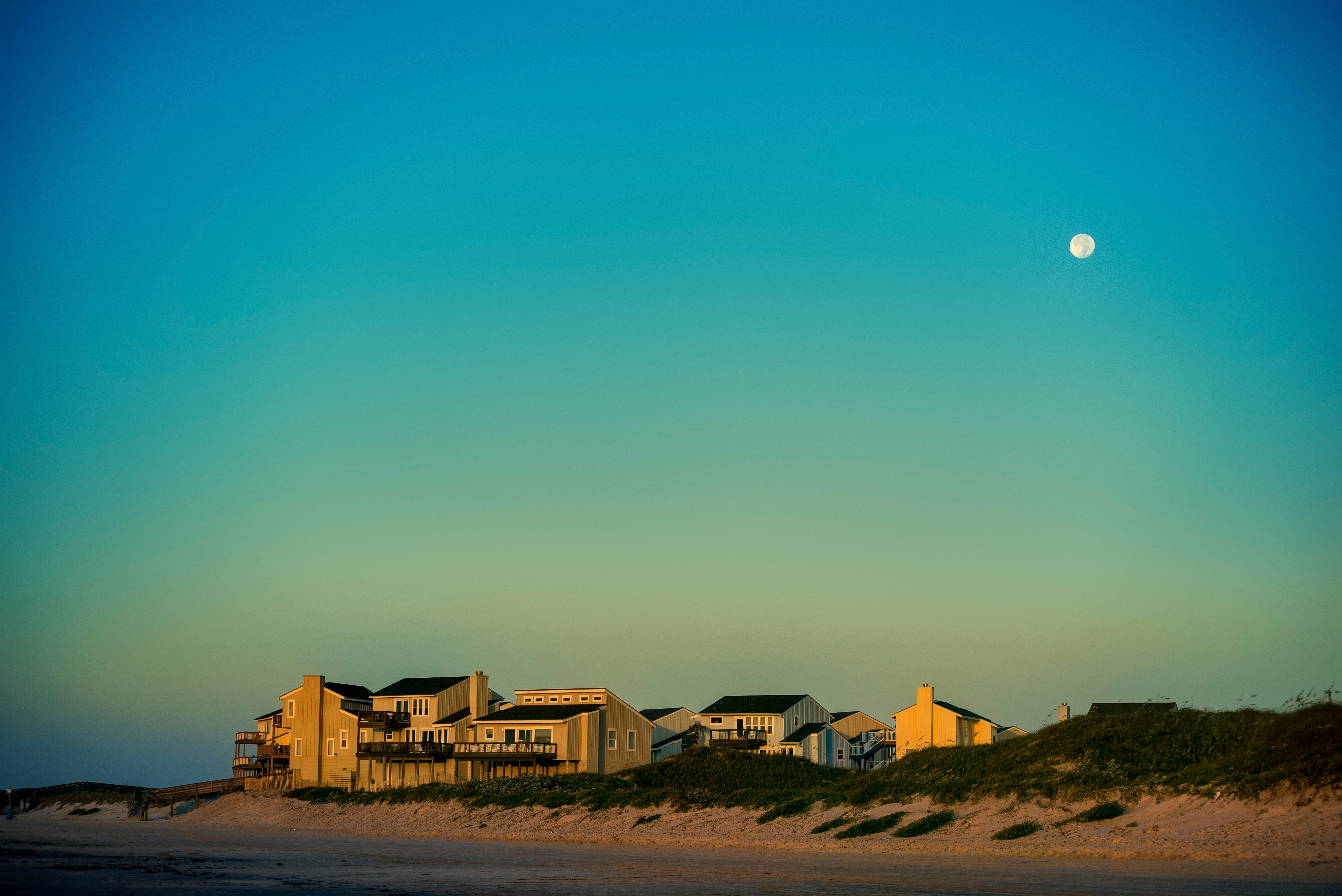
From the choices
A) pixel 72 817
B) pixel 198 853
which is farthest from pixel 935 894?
pixel 72 817

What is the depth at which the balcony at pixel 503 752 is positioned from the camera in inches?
2739

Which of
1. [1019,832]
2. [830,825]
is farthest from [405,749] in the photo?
[1019,832]

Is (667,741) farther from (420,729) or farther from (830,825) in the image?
(830,825)

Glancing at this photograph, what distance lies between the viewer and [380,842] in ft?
141

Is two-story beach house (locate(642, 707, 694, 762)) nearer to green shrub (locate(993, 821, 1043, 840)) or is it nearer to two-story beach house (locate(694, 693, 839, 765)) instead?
two-story beach house (locate(694, 693, 839, 765))

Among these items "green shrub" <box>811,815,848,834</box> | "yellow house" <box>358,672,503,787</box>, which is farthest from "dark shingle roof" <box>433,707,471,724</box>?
"green shrub" <box>811,815,848,834</box>

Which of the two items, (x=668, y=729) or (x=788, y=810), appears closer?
(x=788, y=810)

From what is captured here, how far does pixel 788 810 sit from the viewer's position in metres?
40.8

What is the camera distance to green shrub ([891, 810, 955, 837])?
34.7 m

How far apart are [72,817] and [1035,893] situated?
254 feet

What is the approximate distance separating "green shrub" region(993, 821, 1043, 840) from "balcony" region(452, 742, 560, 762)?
137ft

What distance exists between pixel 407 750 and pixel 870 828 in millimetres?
43516

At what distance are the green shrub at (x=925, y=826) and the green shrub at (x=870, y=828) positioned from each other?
79cm

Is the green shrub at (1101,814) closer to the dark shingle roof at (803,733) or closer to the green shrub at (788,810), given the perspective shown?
the green shrub at (788,810)
